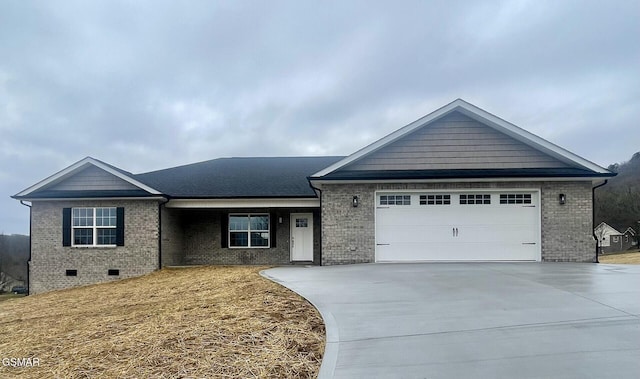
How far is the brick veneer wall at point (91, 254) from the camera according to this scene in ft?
47.5

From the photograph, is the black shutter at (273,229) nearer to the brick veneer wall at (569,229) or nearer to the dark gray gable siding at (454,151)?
the dark gray gable siding at (454,151)

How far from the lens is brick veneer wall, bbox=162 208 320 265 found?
53.9 ft

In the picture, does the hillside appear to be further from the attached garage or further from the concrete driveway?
the concrete driveway

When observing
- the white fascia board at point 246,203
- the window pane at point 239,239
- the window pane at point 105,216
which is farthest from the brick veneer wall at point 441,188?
the window pane at point 105,216

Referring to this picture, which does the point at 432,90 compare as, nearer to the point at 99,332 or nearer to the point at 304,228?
the point at 304,228

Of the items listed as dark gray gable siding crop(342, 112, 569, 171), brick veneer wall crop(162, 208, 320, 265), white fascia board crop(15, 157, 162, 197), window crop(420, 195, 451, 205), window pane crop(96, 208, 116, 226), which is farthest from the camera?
brick veneer wall crop(162, 208, 320, 265)

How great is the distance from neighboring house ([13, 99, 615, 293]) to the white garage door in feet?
0.10

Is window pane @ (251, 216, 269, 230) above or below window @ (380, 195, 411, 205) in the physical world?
below

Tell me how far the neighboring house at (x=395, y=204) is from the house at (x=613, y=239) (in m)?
40.1

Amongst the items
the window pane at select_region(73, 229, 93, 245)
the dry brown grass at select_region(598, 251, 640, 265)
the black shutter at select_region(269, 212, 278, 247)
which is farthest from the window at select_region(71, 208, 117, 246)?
the dry brown grass at select_region(598, 251, 640, 265)

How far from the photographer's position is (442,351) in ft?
13.8

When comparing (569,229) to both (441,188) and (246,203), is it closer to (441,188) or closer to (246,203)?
(441,188)

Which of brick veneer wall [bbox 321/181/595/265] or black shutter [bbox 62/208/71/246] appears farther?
black shutter [bbox 62/208/71/246]

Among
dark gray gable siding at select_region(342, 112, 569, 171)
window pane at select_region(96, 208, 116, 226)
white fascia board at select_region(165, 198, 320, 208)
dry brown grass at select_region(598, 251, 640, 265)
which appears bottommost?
dry brown grass at select_region(598, 251, 640, 265)
